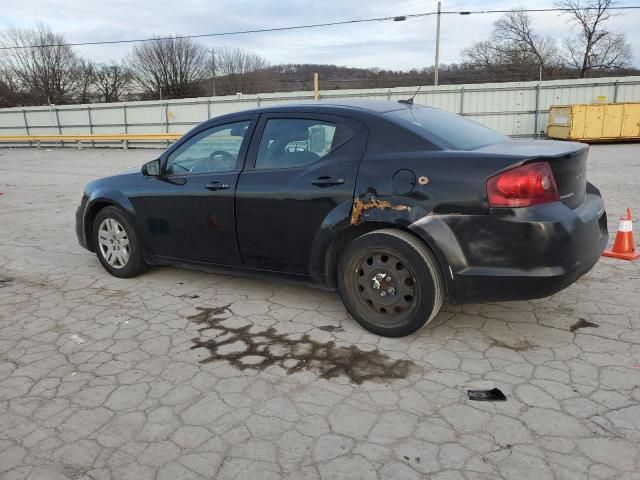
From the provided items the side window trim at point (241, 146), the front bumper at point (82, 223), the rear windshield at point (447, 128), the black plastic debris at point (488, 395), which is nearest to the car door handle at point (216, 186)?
the side window trim at point (241, 146)

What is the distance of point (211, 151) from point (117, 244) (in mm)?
1472

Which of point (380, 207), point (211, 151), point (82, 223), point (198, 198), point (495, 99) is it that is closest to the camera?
point (380, 207)

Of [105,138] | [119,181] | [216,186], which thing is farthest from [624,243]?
[105,138]

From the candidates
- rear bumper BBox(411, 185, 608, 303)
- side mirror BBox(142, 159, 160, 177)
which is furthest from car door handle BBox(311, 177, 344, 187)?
side mirror BBox(142, 159, 160, 177)

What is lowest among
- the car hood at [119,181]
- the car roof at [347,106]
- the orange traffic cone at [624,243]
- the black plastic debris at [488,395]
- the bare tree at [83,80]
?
the black plastic debris at [488,395]

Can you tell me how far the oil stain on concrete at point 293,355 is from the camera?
10.3ft

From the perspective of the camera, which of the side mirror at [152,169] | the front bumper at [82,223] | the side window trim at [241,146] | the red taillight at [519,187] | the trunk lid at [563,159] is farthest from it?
the front bumper at [82,223]

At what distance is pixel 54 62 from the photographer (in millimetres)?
56156

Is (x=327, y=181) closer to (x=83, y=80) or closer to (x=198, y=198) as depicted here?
(x=198, y=198)

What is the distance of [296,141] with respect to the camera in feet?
12.7

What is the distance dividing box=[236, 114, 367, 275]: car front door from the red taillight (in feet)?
3.06

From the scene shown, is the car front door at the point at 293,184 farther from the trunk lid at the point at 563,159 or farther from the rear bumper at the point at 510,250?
the trunk lid at the point at 563,159

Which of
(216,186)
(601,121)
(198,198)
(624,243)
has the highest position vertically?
(601,121)

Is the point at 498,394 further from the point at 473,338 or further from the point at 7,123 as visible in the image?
the point at 7,123
